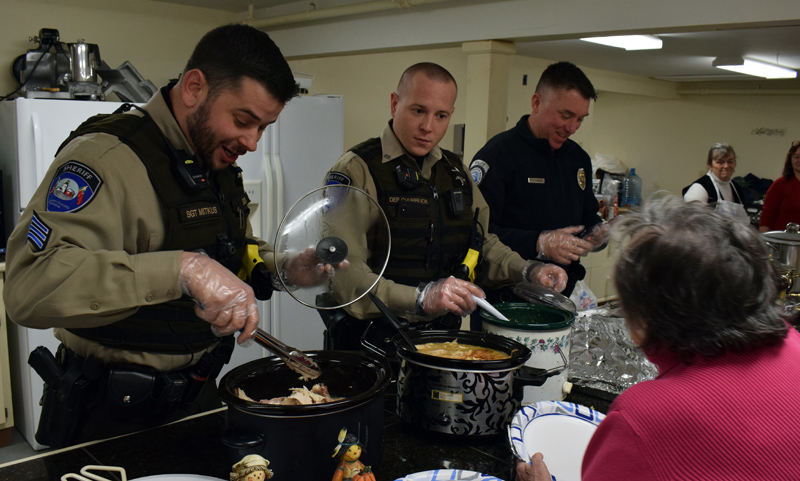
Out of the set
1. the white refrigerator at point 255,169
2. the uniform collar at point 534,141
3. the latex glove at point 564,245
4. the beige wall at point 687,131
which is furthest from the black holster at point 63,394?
A: the beige wall at point 687,131

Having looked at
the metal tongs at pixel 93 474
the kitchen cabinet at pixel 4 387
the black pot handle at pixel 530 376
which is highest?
the black pot handle at pixel 530 376

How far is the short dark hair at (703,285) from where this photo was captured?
0.79 metres

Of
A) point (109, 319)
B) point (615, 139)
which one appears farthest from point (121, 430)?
point (615, 139)

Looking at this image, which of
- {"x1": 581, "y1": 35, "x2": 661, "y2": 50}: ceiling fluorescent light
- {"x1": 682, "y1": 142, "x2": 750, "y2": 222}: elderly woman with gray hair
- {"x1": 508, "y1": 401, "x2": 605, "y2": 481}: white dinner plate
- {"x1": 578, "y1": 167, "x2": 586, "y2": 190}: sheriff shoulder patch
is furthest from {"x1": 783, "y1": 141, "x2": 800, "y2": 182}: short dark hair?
{"x1": 508, "y1": 401, "x2": 605, "y2": 481}: white dinner plate

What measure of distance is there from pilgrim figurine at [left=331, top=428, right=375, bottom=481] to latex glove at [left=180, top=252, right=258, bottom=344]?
0.25 meters

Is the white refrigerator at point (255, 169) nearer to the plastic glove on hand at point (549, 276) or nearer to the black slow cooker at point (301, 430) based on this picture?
the plastic glove on hand at point (549, 276)

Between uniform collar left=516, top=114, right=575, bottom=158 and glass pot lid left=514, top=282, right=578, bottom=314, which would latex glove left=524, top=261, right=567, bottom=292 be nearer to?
glass pot lid left=514, top=282, right=578, bottom=314

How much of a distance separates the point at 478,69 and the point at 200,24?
2403 millimetres

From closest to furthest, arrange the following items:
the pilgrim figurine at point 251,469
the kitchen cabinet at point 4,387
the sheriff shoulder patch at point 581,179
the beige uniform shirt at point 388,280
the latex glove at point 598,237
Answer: the pilgrim figurine at point 251,469, the beige uniform shirt at point 388,280, the latex glove at point 598,237, the sheriff shoulder patch at point 581,179, the kitchen cabinet at point 4,387

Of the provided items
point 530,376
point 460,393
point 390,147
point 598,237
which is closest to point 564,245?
point 598,237

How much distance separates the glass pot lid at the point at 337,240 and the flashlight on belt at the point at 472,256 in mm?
580

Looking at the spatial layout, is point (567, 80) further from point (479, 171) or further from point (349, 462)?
point (349, 462)

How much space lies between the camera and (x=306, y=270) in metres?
1.30

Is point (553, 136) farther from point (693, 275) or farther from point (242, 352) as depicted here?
point (242, 352)
